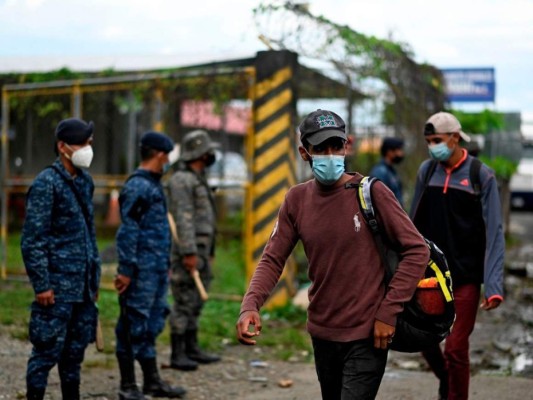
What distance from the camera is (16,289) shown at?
37.3 ft

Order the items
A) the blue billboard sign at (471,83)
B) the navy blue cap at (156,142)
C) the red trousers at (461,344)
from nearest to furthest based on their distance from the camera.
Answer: the red trousers at (461,344) → the navy blue cap at (156,142) → the blue billboard sign at (471,83)

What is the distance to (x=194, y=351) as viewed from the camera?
26.1 feet

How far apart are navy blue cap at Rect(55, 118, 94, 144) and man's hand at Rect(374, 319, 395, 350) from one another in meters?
2.66

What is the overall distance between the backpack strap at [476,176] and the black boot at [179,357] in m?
3.15

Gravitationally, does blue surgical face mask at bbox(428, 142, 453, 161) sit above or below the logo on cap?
below

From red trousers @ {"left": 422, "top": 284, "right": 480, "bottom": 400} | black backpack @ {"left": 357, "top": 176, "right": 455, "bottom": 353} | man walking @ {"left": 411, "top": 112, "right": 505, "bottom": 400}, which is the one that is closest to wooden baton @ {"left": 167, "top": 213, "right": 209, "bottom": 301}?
man walking @ {"left": 411, "top": 112, "right": 505, "bottom": 400}

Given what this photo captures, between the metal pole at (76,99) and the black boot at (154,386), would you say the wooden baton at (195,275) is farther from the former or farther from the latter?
the metal pole at (76,99)

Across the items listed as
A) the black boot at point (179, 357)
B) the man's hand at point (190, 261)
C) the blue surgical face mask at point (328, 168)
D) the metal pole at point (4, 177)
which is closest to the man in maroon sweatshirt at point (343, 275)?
the blue surgical face mask at point (328, 168)

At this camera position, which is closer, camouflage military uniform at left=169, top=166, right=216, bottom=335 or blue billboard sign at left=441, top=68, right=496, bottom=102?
camouflage military uniform at left=169, top=166, right=216, bottom=335

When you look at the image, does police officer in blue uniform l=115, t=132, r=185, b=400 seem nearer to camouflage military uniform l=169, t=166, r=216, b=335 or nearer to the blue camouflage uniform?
the blue camouflage uniform

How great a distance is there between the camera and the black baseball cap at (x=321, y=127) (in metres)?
4.07

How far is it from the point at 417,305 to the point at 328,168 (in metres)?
0.74

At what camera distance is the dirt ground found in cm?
671

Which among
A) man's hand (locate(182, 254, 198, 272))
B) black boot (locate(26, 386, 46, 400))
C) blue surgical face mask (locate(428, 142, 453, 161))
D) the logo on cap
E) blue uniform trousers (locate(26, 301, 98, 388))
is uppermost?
the logo on cap
